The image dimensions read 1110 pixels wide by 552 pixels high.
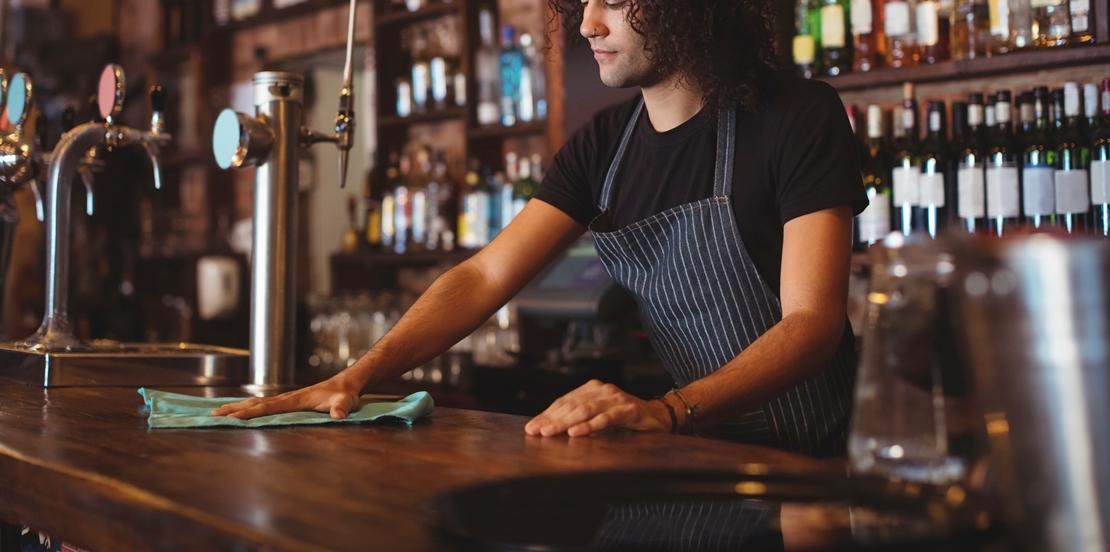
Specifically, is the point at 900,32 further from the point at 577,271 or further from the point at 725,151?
the point at 725,151

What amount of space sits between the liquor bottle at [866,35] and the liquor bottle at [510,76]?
1208 millimetres

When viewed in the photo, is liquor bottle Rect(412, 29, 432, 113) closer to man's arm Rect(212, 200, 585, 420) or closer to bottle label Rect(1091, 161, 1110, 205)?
man's arm Rect(212, 200, 585, 420)

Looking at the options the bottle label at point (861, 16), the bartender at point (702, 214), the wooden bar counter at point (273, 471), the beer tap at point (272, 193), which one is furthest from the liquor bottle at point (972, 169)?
the wooden bar counter at point (273, 471)

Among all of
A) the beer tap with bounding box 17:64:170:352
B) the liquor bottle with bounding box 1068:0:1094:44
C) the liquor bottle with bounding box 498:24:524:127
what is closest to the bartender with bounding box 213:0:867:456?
the beer tap with bounding box 17:64:170:352

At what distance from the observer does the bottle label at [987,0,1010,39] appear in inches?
96.6

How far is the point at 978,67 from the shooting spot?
2439mm

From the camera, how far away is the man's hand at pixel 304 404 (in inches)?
49.2

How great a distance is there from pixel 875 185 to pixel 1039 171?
0.43 meters

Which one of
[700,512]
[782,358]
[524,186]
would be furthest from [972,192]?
[700,512]

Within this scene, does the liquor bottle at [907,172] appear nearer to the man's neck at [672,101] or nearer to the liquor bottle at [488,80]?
the man's neck at [672,101]

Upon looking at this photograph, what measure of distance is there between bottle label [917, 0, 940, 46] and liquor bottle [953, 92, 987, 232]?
19cm

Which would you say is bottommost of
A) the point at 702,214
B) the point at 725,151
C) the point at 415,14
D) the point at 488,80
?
the point at 702,214

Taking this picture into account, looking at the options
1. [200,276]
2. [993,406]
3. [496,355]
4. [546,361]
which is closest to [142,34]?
[200,276]

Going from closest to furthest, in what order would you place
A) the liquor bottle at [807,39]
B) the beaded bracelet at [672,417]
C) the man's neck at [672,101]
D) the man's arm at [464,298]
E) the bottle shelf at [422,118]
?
the beaded bracelet at [672,417], the man's arm at [464,298], the man's neck at [672,101], the liquor bottle at [807,39], the bottle shelf at [422,118]
